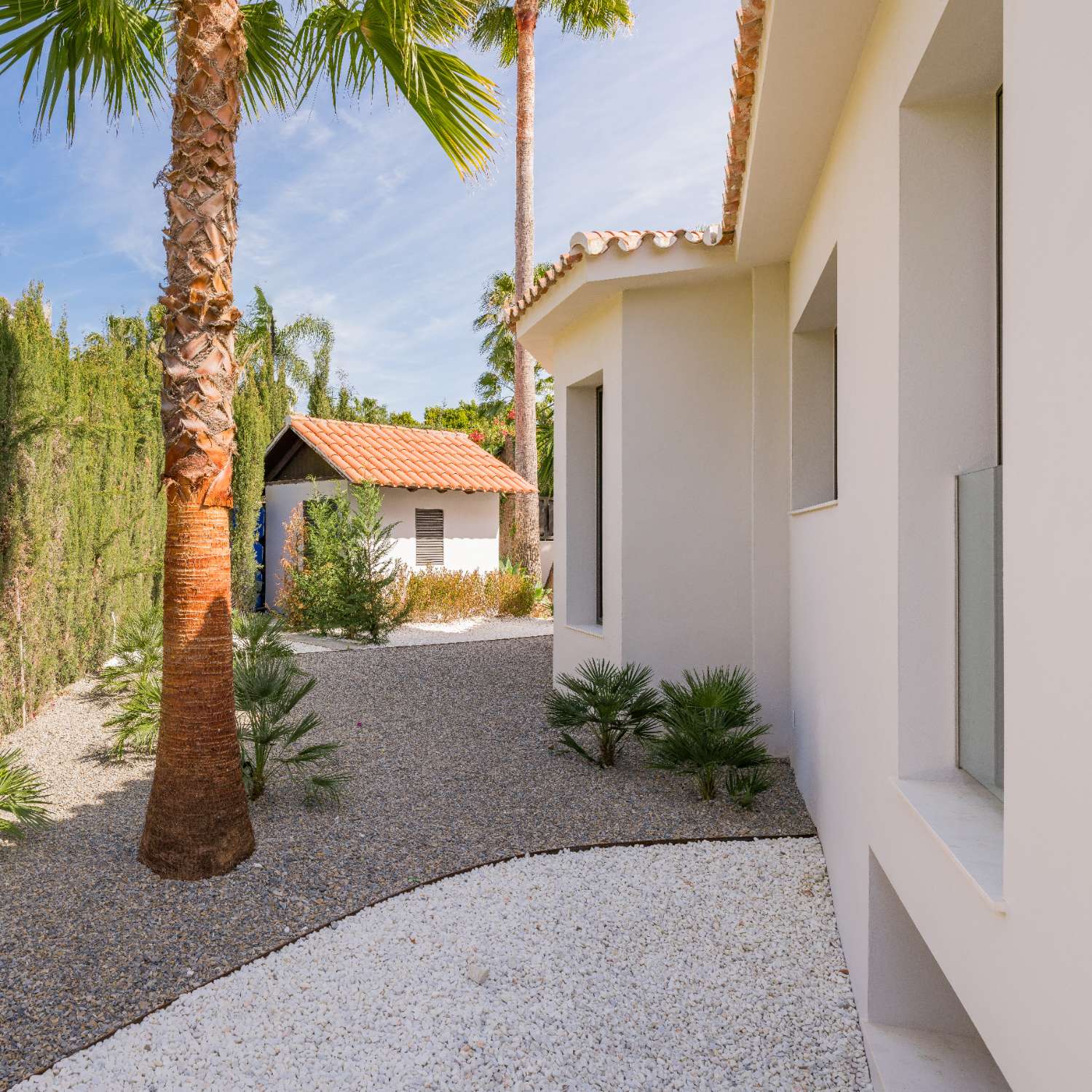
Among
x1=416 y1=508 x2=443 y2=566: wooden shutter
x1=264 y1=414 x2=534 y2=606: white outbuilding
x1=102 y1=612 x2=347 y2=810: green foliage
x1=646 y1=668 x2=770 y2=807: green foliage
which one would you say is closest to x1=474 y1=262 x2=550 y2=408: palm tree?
x1=264 y1=414 x2=534 y2=606: white outbuilding

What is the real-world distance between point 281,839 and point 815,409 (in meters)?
4.95

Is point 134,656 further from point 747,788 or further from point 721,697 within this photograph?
point 747,788

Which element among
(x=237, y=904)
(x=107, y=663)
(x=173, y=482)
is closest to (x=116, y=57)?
(x=173, y=482)

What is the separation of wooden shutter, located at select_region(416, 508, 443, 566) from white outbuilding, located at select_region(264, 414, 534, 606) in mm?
16

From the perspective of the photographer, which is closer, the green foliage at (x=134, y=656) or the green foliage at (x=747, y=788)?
the green foliage at (x=747, y=788)

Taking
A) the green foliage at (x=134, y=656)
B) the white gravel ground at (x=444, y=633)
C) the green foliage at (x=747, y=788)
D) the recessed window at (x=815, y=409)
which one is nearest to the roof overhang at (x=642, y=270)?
the recessed window at (x=815, y=409)

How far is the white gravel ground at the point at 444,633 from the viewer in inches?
494

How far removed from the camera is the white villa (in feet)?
5.14

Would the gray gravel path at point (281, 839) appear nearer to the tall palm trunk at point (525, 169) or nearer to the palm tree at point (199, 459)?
the palm tree at point (199, 459)

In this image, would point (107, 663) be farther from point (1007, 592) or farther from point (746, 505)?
point (1007, 592)

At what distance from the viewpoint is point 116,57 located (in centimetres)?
534

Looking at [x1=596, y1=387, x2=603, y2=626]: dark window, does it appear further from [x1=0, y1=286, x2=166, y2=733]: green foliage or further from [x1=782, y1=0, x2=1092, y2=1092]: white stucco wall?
[x1=0, y1=286, x2=166, y2=733]: green foliage

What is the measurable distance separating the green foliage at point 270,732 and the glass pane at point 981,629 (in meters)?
4.08

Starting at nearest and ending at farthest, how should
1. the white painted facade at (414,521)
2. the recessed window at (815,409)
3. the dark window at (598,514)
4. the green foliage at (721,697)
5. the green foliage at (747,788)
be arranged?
1. the green foliage at (747,788)
2. the green foliage at (721,697)
3. the recessed window at (815,409)
4. the dark window at (598,514)
5. the white painted facade at (414,521)
